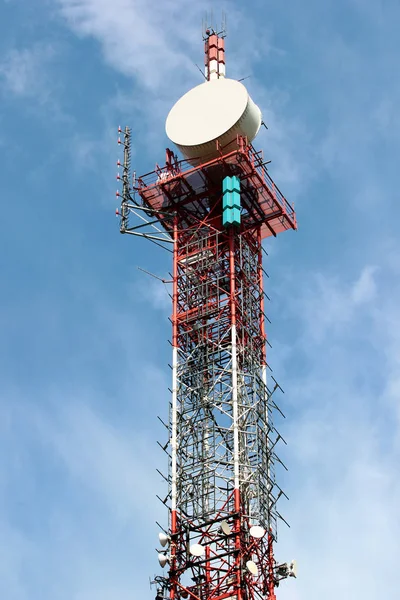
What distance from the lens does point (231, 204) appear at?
88.9 m

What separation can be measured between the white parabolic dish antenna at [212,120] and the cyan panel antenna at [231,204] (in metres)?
3.43

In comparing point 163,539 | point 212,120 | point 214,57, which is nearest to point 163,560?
point 163,539

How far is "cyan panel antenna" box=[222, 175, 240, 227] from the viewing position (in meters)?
88.7

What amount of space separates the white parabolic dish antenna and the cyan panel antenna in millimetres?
3430

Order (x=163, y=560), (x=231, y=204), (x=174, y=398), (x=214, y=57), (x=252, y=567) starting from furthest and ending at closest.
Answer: (x=214, y=57)
(x=231, y=204)
(x=174, y=398)
(x=163, y=560)
(x=252, y=567)

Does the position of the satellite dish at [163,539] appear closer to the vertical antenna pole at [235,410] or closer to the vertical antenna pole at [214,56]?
the vertical antenna pole at [235,410]

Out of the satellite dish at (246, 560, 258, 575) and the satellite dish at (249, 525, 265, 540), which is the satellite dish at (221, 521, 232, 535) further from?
the satellite dish at (246, 560, 258, 575)

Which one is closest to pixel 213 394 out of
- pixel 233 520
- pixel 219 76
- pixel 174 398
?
pixel 174 398

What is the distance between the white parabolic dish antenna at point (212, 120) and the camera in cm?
9125

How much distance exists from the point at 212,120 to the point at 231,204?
24.5 feet

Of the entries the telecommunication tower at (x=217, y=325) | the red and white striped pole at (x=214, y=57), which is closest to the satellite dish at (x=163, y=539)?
the telecommunication tower at (x=217, y=325)

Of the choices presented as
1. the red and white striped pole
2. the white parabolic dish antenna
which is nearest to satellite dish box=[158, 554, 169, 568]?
the white parabolic dish antenna

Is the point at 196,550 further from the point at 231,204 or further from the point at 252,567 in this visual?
the point at 231,204

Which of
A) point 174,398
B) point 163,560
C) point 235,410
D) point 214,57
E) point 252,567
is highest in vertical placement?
point 214,57
